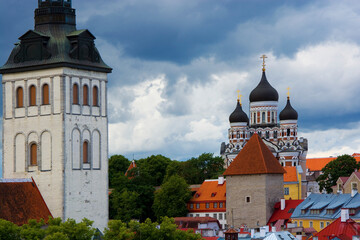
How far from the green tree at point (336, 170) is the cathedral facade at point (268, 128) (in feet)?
104

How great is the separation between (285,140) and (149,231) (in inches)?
3975

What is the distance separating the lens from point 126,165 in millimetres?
123000

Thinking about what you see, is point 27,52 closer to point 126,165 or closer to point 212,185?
point 212,185

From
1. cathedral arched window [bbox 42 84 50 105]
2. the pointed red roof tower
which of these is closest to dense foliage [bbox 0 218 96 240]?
cathedral arched window [bbox 42 84 50 105]

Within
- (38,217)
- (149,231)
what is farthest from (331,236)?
(38,217)

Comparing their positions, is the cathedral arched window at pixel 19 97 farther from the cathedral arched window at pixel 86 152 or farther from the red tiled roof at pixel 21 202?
the red tiled roof at pixel 21 202

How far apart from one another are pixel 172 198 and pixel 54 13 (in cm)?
4315

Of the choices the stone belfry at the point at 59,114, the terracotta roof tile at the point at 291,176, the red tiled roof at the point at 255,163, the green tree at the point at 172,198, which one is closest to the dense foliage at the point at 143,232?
the stone belfry at the point at 59,114

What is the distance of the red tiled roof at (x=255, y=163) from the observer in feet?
321

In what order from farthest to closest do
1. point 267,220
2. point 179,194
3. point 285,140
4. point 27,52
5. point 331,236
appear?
point 285,140 < point 179,194 < point 267,220 < point 331,236 < point 27,52

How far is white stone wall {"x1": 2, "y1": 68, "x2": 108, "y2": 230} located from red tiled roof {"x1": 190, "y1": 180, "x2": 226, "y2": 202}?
1786 inches

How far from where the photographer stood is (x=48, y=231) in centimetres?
5534

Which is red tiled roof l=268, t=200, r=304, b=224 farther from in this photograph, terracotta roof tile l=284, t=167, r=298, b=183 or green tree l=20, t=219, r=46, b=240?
green tree l=20, t=219, r=46, b=240

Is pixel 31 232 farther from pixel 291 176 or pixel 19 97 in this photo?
pixel 291 176
